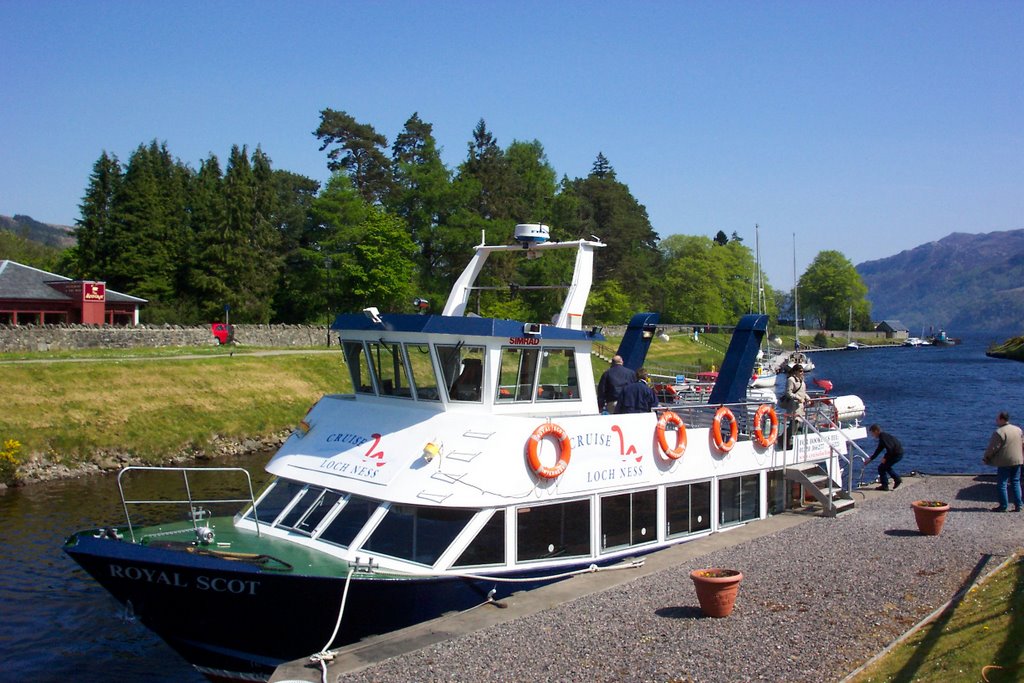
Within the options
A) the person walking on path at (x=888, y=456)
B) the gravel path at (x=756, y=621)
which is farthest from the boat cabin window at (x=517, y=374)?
the person walking on path at (x=888, y=456)

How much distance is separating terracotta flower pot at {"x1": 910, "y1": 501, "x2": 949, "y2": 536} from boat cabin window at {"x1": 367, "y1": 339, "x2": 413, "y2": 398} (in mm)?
8566

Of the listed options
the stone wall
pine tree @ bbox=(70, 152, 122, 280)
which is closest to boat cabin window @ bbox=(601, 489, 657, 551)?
the stone wall

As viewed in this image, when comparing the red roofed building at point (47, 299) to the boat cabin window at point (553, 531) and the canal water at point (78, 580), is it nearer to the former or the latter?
the canal water at point (78, 580)

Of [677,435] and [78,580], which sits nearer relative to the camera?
[677,435]

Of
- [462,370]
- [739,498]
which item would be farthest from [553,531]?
[739,498]

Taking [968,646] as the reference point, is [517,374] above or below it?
above

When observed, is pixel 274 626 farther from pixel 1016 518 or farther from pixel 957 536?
pixel 1016 518

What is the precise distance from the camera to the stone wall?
41.4 metres

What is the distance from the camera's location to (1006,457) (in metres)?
15.4

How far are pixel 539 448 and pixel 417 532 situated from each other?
211 centimetres

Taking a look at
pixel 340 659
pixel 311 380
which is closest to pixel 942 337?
pixel 311 380

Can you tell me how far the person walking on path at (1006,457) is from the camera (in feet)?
50.1

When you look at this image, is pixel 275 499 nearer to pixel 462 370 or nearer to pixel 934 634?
pixel 462 370

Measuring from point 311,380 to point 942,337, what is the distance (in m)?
155
